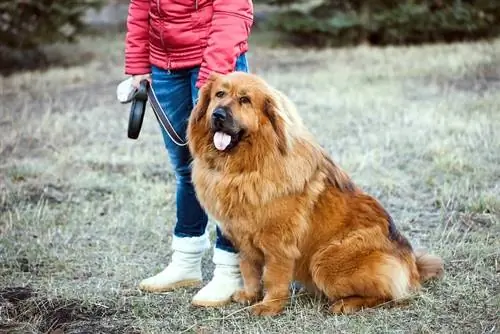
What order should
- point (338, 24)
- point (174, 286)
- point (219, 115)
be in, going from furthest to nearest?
point (338, 24), point (174, 286), point (219, 115)

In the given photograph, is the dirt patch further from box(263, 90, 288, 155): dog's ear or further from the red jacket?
the red jacket

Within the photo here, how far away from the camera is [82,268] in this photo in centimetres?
509

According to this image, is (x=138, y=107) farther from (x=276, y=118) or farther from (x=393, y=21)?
(x=393, y=21)

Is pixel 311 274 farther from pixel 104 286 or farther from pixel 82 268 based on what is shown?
pixel 82 268

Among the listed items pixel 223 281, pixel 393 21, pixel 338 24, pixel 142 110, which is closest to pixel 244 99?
pixel 142 110

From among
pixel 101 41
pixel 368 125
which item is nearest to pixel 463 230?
pixel 368 125

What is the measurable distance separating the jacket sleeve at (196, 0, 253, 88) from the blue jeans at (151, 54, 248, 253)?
0.67 ft

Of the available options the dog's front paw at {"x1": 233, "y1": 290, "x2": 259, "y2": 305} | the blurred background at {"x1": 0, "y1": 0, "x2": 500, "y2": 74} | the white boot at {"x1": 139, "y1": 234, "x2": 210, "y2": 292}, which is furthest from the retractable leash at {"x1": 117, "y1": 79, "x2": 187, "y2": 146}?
the blurred background at {"x1": 0, "y1": 0, "x2": 500, "y2": 74}

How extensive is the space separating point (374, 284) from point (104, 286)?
1637 millimetres

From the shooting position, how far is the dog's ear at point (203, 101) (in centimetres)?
400

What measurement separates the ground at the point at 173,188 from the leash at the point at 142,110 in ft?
2.98

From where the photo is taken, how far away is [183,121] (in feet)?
14.5

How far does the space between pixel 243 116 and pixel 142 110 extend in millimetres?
867

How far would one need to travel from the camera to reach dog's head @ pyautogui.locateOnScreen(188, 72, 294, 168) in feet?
12.8
